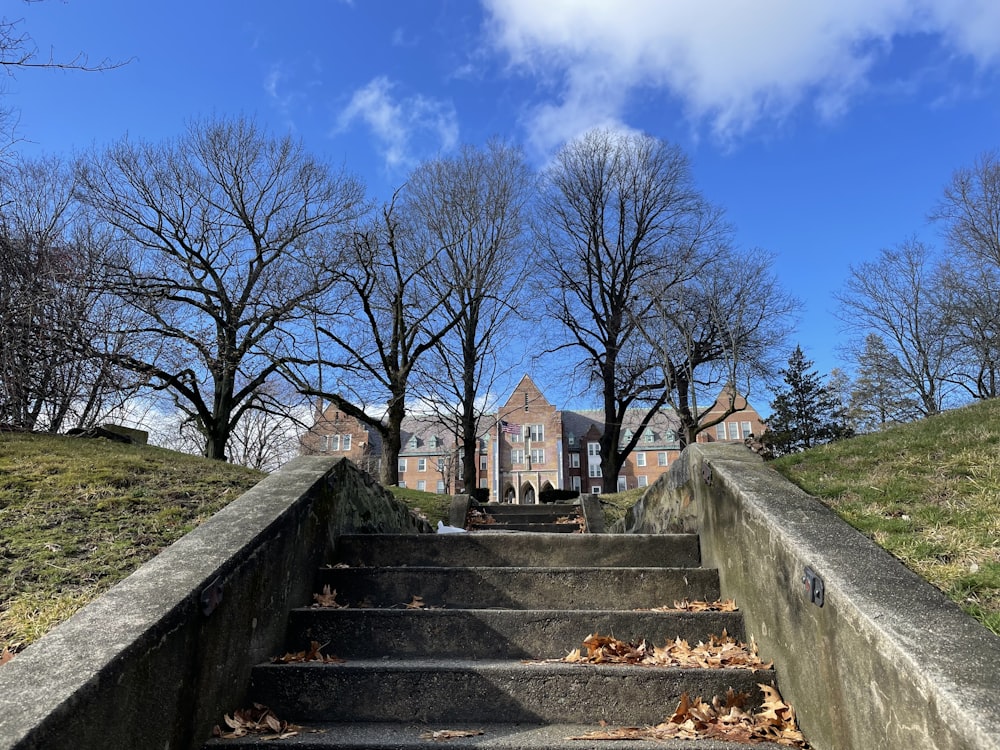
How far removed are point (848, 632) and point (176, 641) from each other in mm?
2286

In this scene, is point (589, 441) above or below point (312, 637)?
above

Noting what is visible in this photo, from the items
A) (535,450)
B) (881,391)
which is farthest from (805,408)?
(535,450)

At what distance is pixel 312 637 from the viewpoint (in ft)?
10.4

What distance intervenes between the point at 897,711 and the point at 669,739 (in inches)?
34.1

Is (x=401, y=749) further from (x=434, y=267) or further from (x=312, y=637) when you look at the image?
(x=434, y=267)

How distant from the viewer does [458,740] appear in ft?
7.80

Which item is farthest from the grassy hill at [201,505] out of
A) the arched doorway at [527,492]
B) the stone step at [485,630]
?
the arched doorway at [527,492]

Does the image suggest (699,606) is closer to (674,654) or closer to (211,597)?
(674,654)

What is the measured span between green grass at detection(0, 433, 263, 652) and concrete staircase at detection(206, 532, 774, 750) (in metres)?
1.19

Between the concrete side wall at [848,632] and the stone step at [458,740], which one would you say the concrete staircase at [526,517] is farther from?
the stone step at [458,740]

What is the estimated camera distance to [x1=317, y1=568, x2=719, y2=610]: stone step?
355cm

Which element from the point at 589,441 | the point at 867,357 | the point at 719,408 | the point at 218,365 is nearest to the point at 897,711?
the point at 218,365

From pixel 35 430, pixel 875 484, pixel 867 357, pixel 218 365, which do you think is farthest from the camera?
pixel 867 357

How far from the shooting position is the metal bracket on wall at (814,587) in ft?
7.40
